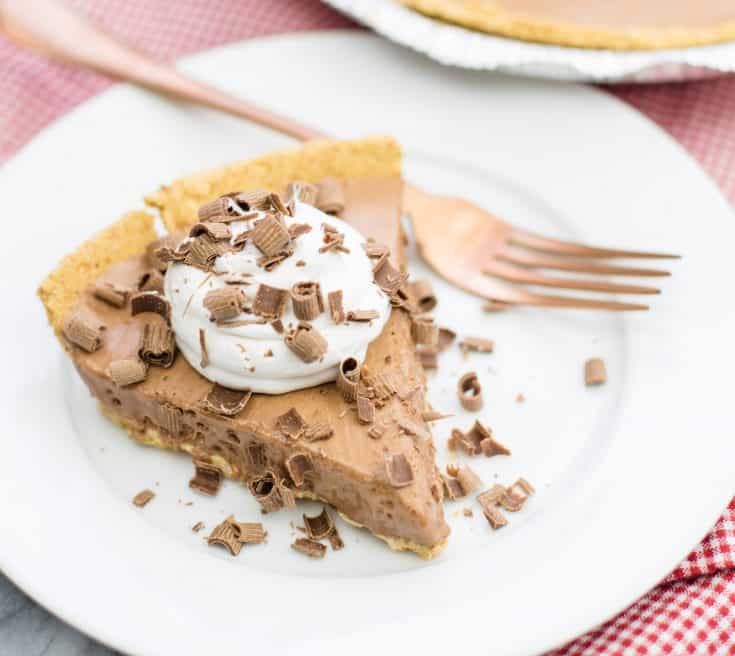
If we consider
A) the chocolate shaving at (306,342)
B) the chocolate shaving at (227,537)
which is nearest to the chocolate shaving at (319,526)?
the chocolate shaving at (227,537)

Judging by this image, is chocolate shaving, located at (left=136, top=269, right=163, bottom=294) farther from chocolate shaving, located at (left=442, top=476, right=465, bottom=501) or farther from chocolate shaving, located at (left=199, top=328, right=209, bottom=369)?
chocolate shaving, located at (left=442, top=476, right=465, bottom=501)

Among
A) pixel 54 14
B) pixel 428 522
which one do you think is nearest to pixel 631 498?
pixel 428 522

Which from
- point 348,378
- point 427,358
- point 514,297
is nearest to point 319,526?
point 348,378

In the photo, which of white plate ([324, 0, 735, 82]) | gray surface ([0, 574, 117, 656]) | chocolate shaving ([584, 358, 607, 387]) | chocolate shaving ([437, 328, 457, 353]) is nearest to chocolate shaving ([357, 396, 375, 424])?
chocolate shaving ([437, 328, 457, 353])

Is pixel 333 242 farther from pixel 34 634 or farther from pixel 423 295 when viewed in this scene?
pixel 34 634

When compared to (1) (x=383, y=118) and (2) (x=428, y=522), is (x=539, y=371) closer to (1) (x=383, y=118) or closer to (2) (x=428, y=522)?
(2) (x=428, y=522)

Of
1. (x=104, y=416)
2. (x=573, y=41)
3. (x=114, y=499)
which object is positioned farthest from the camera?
(x=573, y=41)
